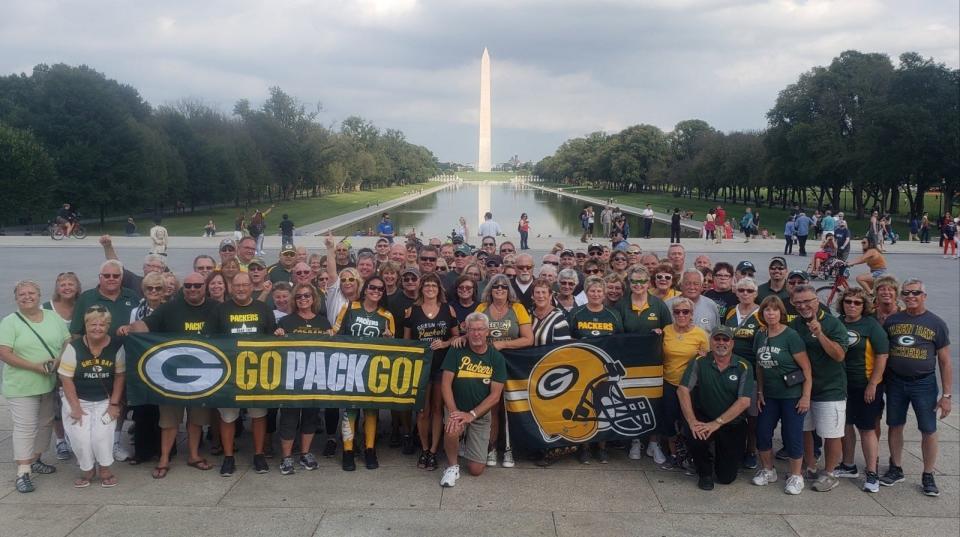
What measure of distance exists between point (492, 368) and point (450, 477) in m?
1.04

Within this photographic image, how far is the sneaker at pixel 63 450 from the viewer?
6.54 metres

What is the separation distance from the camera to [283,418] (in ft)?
21.0

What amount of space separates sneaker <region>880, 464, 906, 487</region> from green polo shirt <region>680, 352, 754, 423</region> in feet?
4.72

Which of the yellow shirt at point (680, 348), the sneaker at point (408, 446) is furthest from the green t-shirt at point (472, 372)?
the yellow shirt at point (680, 348)

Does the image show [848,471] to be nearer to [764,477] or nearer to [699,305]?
[764,477]

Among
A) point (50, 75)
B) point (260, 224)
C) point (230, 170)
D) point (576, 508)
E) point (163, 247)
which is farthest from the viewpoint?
point (230, 170)

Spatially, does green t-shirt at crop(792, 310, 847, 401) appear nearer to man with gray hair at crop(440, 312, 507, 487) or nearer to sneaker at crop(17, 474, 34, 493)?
man with gray hair at crop(440, 312, 507, 487)

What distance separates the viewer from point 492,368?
6246mm

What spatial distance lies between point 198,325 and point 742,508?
5136mm

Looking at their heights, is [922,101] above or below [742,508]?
above

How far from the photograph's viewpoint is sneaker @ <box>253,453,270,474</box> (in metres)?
6.32

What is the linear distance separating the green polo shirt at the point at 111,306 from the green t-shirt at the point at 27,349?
16 centimetres

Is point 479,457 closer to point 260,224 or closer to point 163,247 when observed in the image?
point 163,247

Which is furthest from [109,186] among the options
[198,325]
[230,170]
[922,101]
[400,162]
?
[400,162]
